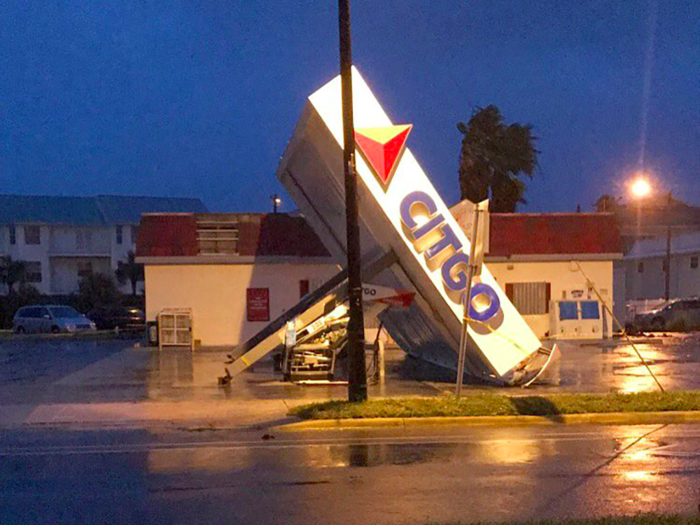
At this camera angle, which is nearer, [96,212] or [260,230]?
[260,230]

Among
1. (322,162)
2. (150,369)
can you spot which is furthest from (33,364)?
(322,162)

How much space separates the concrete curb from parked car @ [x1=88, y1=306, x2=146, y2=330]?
86.4 ft

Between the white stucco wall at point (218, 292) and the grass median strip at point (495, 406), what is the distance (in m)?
14.5

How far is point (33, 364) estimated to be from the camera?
2389 cm

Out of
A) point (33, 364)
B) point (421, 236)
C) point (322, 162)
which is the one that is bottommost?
point (33, 364)

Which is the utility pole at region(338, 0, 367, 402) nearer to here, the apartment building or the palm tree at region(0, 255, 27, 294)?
the palm tree at region(0, 255, 27, 294)

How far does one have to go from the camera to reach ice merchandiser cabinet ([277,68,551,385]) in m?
16.8

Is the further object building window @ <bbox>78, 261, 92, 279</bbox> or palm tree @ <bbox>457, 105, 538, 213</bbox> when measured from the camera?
building window @ <bbox>78, 261, 92, 279</bbox>

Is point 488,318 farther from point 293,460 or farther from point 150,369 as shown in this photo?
point 150,369

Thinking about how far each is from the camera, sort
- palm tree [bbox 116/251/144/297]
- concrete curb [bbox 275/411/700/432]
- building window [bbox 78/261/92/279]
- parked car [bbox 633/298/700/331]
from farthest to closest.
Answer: building window [bbox 78/261/92/279], palm tree [bbox 116/251/144/297], parked car [bbox 633/298/700/331], concrete curb [bbox 275/411/700/432]

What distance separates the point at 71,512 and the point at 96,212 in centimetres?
5202

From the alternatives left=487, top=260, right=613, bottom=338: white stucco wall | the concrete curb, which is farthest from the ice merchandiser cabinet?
left=487, top=260, right=613, bottom=338: white stucco wall

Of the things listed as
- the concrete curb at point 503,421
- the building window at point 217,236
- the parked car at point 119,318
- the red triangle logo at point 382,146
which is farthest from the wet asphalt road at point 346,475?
the parked car at point 119,318

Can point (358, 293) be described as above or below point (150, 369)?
above
